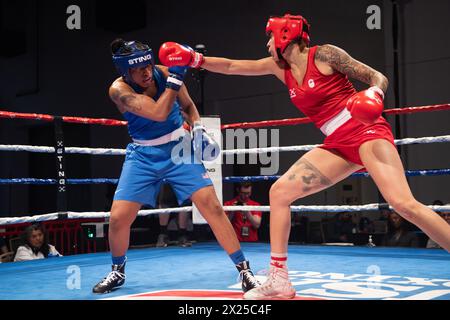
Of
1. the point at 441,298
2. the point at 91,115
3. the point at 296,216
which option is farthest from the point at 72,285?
the point at 91,115

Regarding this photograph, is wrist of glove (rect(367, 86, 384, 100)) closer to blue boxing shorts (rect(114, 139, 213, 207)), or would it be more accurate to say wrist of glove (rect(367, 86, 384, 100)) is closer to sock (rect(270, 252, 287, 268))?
sock (rect(270, 252, 287, 268))

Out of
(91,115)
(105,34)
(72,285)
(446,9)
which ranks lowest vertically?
(72,285)

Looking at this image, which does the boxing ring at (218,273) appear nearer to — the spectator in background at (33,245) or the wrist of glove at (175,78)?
the spectator in background at (33,245)

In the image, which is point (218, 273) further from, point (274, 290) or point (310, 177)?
point (310, 177)

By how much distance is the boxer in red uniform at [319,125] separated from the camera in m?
2.01

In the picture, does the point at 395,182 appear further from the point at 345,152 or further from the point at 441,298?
the point at 441,298

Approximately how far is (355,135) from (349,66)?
273 mm

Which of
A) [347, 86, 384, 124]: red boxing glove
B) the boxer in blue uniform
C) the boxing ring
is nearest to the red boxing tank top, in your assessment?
[347, 86, 384, 124]: red boxing glove

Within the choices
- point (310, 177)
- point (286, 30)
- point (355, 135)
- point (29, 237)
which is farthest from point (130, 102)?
point (29, 237)

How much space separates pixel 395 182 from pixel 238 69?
860 millimetres

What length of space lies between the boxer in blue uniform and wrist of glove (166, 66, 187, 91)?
0.08 meters

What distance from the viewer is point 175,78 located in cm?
223

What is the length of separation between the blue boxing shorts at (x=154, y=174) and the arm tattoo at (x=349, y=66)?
776 mm

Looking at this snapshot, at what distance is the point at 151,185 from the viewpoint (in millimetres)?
2471
